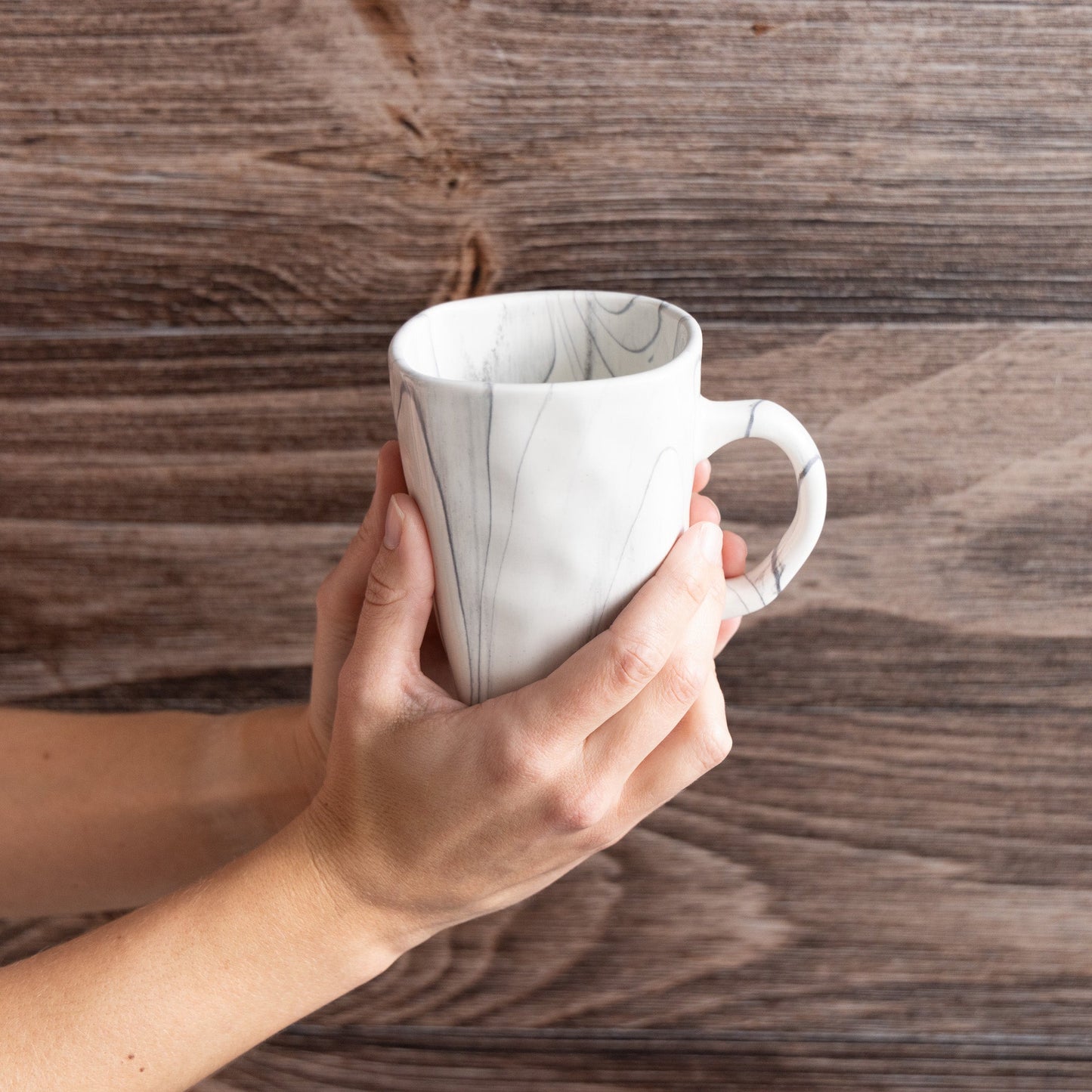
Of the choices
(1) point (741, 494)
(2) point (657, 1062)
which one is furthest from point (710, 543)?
(2) point (657, 1062)

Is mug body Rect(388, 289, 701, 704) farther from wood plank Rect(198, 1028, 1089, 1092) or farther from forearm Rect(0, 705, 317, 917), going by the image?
wood plank Rect(198, 1028, 1089, 1092)

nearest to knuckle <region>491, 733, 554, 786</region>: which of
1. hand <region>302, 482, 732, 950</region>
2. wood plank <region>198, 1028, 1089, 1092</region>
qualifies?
hand <region>302, 482, 732, 950</region>

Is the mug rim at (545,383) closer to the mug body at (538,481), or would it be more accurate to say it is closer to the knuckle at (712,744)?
the mug body at (538,481)

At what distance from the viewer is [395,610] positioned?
41cm

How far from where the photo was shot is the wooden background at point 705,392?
1.80 ft

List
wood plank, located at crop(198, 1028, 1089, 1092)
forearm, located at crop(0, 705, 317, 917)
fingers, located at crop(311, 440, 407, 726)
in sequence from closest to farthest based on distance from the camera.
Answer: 1. fingers, located at crop(311, 440, 407, 726)
2. forearm, located at crop(0, 705, 317, 917)
3. wood plank, located at crop(198, 1028, 1089, 1092)

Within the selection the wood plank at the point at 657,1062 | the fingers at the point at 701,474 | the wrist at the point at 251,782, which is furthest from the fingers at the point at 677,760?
the wood plank at the point at 657,1062

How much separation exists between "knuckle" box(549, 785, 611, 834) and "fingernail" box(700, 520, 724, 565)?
0.12m

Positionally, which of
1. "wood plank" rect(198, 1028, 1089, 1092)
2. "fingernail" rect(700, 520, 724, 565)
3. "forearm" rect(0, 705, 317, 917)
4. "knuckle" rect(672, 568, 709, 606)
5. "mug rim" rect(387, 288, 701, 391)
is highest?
"mug rim" rect(387, 288, 701, 391)

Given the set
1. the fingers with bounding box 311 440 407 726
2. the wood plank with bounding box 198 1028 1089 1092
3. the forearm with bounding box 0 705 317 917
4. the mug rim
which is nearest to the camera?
the mug rim

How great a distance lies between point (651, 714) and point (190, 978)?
246 millimetres

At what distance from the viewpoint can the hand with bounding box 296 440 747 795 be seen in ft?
1.52

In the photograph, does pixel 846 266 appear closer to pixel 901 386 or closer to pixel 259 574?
pixel 901 386

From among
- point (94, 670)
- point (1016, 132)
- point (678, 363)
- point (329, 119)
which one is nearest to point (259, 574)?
point (94, 670)
